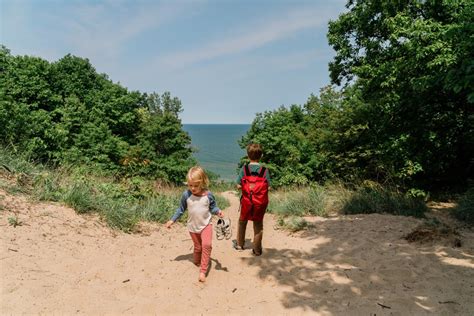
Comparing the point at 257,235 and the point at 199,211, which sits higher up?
the point at 199,211

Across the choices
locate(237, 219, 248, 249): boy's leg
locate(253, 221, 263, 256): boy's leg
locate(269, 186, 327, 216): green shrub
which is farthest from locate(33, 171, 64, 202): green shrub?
locate(269, 186, 327, 216): green shrub

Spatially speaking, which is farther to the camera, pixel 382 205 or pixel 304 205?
pixel 304 205

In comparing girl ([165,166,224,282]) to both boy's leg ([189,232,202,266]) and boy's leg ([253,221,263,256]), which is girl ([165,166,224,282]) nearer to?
boy's leg ([189,232,202,266])

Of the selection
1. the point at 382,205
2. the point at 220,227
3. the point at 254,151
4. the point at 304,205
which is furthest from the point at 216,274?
the point at 382,205

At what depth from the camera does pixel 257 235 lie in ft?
17.4

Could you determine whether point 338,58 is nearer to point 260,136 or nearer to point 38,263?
point 260,136

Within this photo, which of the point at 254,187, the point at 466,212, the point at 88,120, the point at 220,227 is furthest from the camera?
the point at 88,120

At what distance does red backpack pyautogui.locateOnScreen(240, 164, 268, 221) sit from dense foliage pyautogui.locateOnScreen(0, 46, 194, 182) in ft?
37.2

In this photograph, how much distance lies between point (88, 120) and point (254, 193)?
20203 millimetres

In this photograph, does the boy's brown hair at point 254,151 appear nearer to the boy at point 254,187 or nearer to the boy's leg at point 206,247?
the boy at point 254,187

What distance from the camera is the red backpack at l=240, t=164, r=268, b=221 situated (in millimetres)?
5008

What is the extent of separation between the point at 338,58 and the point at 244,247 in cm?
1261

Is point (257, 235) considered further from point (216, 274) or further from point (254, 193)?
point (216, 274)

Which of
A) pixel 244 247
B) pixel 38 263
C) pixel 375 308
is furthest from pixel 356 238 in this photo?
pixel 38 263
